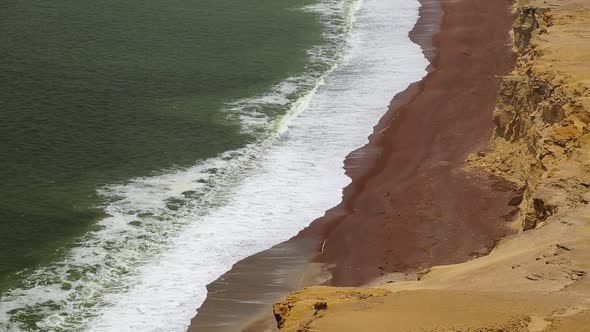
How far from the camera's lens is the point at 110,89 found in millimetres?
30547

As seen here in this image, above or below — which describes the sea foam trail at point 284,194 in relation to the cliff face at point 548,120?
below

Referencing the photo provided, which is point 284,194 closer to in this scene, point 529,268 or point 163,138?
point 163,138

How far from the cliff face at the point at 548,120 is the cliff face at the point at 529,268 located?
3cm

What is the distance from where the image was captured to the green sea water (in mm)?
22250

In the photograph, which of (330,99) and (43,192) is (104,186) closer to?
(43,192)

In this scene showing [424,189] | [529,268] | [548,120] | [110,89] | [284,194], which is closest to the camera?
[529,268]

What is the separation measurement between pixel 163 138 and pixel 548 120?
36.7 ft

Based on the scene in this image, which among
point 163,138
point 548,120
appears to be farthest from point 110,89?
point 548,120

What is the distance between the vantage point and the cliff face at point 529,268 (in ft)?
37.6

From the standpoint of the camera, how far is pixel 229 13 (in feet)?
137

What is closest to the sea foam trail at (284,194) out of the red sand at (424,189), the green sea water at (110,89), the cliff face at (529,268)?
the red sand at (424,189)

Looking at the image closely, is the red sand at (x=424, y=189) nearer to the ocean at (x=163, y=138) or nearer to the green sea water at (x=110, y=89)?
the ocean at (x=163, y=138)

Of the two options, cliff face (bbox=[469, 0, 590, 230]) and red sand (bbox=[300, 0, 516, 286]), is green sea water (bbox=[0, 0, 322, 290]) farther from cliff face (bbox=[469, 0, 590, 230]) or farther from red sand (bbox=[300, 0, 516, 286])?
cliff face (bbox=[469, 0, 590, 230])

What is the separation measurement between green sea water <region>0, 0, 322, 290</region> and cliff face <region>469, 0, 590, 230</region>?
772cm
